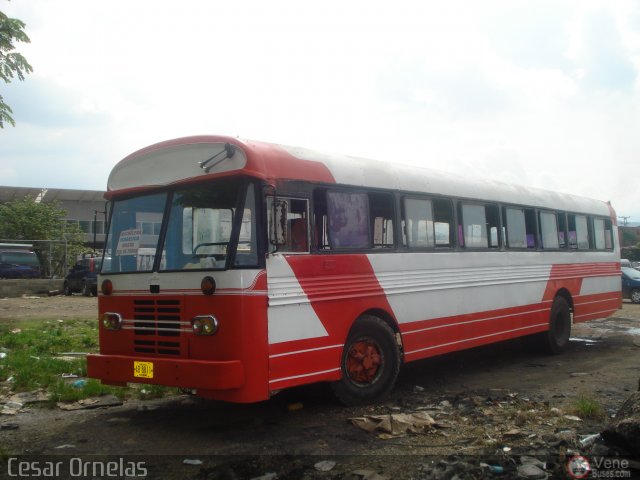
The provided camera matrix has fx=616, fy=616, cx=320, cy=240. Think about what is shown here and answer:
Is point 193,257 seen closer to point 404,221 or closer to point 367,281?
point 367,281

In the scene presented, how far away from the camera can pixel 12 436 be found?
612cm

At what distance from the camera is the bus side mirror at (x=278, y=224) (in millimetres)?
6035

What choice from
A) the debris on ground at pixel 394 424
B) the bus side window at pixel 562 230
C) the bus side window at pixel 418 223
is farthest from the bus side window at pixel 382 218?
the bus side window at pixel 562 230

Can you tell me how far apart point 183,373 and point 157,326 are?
709 mm

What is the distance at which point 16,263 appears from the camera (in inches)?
1155

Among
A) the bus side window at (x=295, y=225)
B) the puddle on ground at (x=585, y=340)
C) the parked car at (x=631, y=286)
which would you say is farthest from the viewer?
the parked car at (x=631, y=286)

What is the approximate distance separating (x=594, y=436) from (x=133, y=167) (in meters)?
5.37

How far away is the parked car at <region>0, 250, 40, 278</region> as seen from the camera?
2900cm

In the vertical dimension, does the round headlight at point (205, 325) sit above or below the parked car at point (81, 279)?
below

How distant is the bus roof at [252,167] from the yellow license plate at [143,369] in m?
1.87

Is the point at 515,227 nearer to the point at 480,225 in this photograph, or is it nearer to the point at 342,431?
the point at 480,225

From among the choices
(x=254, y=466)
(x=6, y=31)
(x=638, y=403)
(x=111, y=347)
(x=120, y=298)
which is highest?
(x=6, y=31)

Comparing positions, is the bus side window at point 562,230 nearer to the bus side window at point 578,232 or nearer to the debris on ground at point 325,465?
the bus side window at point 578,232

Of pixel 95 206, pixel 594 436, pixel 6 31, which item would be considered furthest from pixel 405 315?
pixel 95 206
